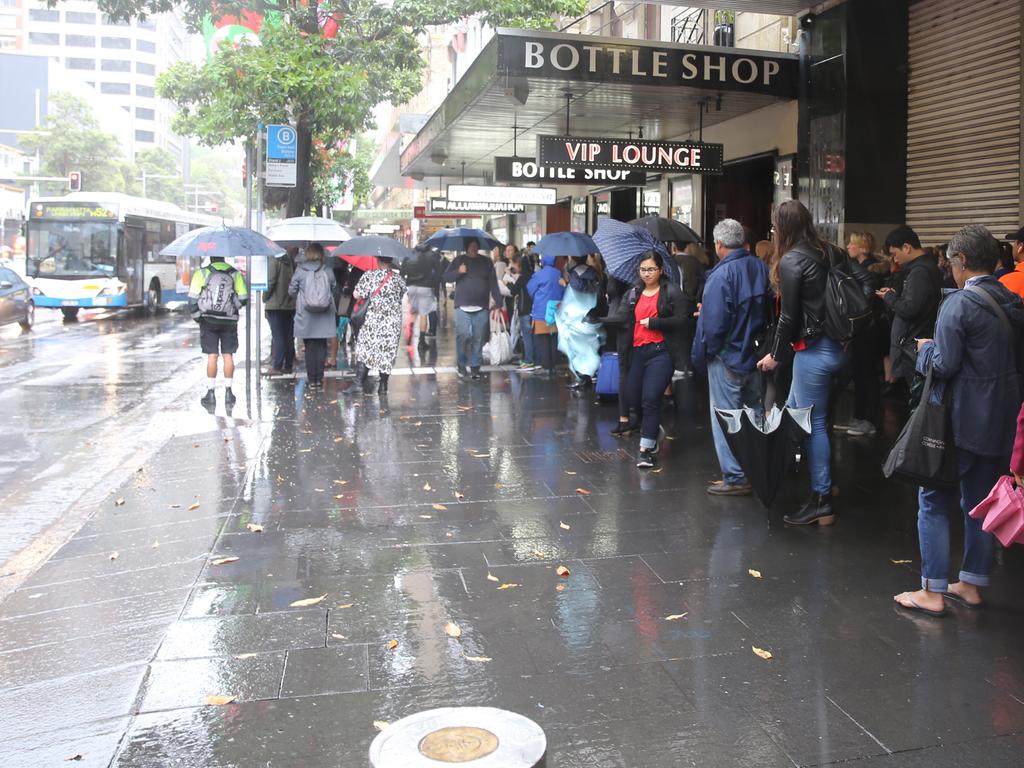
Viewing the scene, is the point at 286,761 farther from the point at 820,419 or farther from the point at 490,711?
the point at 820,419

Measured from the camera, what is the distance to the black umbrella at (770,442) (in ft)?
19.8

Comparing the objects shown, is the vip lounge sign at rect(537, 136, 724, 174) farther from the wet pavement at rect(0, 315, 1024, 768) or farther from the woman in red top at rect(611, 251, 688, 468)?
the wet pavement at rect(0, 315, 1024, 768)

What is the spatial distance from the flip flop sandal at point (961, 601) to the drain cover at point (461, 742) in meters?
3.04

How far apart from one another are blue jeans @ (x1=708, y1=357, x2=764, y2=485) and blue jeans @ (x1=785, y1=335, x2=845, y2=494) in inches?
29.6

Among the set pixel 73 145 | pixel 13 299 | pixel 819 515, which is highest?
pixel 73 145

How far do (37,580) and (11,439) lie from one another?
5.12m

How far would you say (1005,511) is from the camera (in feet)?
13.8

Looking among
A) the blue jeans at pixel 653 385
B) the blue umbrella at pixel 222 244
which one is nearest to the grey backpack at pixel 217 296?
the blue umbrella at pixel 222 244

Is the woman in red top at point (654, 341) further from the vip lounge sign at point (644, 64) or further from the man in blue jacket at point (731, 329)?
the vip lounge sign at point (644, 64)

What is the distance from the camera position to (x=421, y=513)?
6719 mm

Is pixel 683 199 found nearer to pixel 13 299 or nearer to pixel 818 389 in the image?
pixel 818 389

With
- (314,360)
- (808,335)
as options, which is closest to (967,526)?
(808,335)

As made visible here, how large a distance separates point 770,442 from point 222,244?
7.19m

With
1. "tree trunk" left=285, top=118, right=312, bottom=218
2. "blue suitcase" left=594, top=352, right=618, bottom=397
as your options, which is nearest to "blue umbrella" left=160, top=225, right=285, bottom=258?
"blue suitcase" left=594, top=352, right=618, bottom=397
